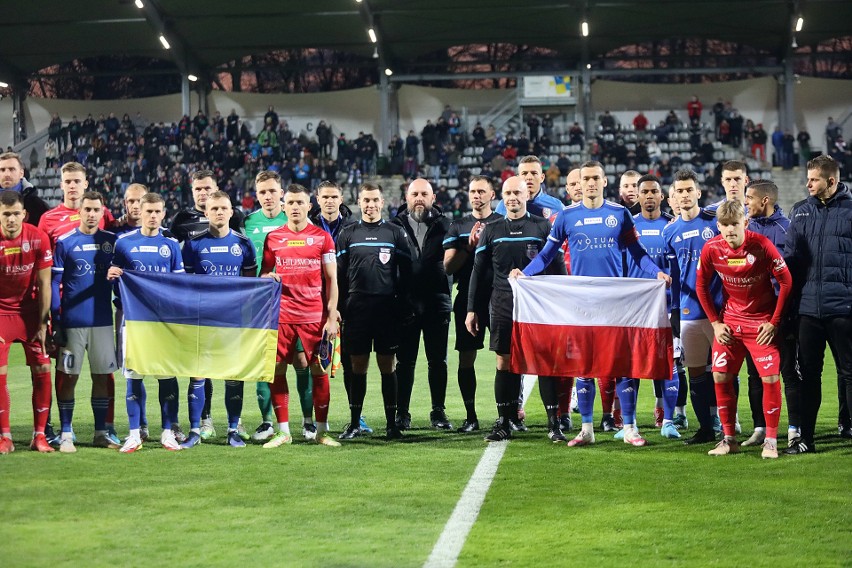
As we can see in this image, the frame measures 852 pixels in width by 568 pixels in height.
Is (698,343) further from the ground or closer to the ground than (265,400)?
further from the ground

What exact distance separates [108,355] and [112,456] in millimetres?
795

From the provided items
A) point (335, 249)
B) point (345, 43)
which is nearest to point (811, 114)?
point (345, 43)

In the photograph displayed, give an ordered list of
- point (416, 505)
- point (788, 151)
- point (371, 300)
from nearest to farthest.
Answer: point (416, 505)
point (371, 300)
point (788, 151)

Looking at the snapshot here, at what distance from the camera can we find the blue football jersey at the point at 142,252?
306 inches

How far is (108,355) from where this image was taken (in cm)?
768

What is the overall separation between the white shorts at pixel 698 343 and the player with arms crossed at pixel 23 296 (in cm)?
477

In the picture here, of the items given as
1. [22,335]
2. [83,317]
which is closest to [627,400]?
[83,317]

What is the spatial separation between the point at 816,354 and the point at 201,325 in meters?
4.56

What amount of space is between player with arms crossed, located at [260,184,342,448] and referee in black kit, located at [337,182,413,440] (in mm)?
278

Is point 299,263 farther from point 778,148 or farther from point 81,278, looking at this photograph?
point 778,148

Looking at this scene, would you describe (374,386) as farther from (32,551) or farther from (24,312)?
(32,551)

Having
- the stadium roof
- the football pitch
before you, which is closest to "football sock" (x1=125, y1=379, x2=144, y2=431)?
the football pitch

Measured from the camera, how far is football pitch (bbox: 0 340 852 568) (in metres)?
4.88

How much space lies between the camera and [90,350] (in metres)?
7.67
